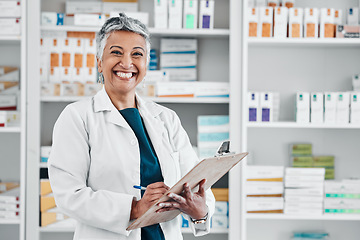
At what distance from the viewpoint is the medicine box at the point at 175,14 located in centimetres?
265

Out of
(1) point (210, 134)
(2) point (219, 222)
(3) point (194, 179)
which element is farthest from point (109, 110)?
(2) point (219, 222)

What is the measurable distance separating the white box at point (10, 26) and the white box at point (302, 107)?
182 centimetres

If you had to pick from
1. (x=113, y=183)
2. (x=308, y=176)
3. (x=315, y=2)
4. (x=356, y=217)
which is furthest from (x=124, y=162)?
(x=315, y=2)

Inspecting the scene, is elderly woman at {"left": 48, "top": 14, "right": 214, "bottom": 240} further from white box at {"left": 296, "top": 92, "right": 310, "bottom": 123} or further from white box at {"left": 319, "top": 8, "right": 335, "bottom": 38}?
white box at {"left": 319, "top": 8, "right": 335, "bottom": 38}

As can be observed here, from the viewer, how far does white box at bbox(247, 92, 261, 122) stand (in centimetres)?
265

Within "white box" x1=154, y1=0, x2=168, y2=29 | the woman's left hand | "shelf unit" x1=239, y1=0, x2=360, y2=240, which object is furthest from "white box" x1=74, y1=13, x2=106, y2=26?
the woman's left hand

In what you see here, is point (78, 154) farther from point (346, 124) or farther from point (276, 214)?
point (346, 124)

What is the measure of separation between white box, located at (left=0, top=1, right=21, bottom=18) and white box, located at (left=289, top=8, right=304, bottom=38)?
5.64ft

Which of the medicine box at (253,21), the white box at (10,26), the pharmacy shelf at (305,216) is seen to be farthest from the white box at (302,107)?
the white box at (10,26)

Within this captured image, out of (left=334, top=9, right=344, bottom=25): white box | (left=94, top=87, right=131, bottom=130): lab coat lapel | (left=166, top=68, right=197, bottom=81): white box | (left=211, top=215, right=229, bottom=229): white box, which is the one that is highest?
(left=334, top=9, right=344, bottom=25): white box

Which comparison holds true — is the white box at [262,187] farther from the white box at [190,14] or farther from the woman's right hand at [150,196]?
the woman's right hand at [150,196]

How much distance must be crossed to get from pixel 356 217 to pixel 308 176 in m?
0.39

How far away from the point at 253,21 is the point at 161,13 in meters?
0.59

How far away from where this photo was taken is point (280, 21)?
267cm
